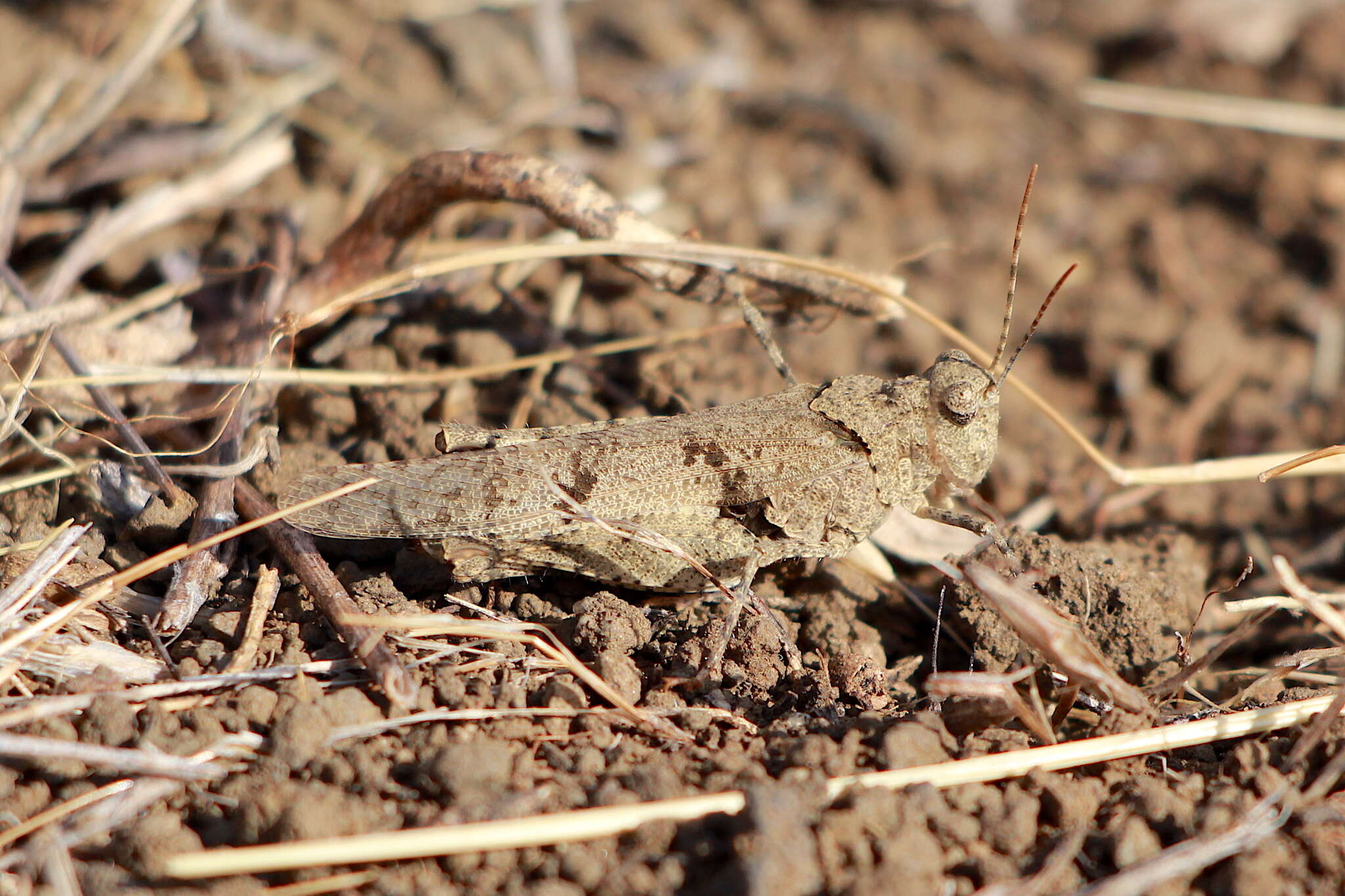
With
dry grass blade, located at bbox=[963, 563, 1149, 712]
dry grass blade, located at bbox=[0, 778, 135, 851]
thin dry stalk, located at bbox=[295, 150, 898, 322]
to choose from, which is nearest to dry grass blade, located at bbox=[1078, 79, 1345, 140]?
thin dry stalk, located at bbox=[295, 150, 898, 322]

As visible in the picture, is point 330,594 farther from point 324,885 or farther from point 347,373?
point 347,373

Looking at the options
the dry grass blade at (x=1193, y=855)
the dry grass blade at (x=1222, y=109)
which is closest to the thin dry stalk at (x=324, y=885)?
the dry grass blade at (x=1193, y=855)

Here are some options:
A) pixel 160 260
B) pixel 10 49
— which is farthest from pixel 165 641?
pixel 10 49

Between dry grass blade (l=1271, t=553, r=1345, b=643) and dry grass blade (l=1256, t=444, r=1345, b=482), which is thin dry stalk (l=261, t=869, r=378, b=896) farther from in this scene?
dry grass blade (l=1256, t=444, r=1345, b=482)

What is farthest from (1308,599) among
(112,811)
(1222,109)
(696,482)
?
(1222,109)

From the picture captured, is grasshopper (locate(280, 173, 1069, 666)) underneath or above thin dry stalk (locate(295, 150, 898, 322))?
underneath

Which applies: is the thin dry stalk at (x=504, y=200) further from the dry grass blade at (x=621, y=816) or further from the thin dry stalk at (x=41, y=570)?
the dry grass blade at (x=621, y=816)
